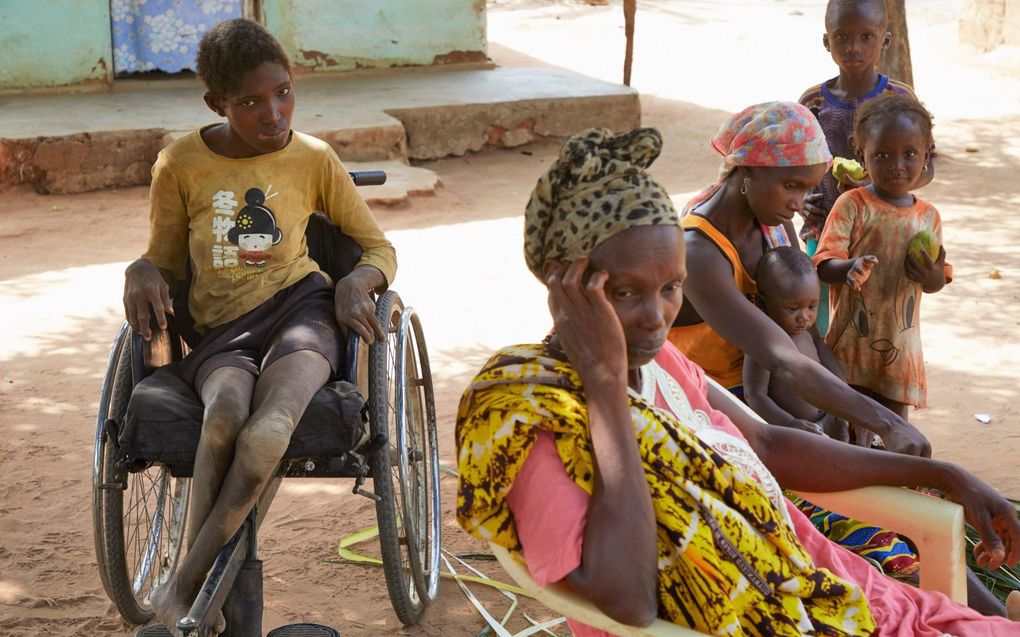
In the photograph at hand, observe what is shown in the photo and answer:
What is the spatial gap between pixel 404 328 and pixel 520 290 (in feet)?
11.0

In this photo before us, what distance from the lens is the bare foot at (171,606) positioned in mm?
2664

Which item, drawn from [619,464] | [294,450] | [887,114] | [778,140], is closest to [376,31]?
[887,114]

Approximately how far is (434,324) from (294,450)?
3.30m

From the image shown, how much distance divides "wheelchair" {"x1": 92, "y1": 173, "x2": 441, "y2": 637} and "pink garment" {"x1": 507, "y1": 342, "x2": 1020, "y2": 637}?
1.01 metres

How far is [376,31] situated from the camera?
11406 mm

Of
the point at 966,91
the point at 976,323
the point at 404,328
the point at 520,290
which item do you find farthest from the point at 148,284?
the point at 966,91

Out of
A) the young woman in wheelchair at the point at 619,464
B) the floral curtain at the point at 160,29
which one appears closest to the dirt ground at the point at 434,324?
the young woman in wheelchair at the point at 619,464

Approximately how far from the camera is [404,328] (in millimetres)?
3389

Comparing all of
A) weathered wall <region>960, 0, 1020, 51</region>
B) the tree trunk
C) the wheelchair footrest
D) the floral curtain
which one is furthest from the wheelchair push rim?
weathered wall <region>960, 0, 1020, 51</region>

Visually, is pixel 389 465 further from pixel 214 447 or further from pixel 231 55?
pixel 231 55

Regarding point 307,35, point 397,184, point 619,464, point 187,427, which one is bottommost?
point 397,184

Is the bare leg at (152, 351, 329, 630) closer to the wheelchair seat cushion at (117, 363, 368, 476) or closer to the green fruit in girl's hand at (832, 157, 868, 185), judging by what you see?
the wheelchair seat cushion at (117, 363, 368, 476)

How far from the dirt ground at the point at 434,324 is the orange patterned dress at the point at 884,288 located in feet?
2.51

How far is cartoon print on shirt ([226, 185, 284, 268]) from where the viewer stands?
3.23m
